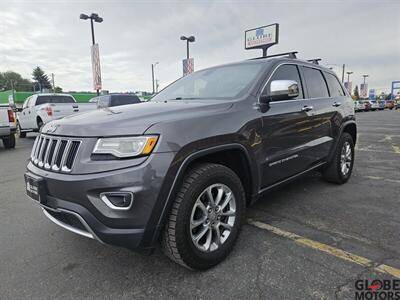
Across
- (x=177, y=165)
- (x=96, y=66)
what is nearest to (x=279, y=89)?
(x=177, y=165)

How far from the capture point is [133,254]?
270 cm

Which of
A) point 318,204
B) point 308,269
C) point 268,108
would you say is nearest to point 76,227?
point 308,269

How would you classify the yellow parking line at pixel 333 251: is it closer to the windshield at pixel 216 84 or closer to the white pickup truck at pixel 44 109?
the windshield at pixel 216 84

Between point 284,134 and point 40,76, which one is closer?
point 284,134

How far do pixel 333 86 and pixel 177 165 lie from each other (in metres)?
3.51

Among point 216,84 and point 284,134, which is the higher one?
point 216,84

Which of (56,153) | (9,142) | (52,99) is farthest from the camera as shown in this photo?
(52,99)

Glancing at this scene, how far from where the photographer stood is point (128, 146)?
2.03m

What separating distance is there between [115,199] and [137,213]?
0.17 metres

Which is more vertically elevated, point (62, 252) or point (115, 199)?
point (115, 199)

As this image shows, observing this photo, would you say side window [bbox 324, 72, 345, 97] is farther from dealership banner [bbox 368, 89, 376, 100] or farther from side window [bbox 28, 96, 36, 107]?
dealership banner [bbox 368, 89, 376, 100]

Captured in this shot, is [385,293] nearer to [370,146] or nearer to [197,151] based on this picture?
[197,151]

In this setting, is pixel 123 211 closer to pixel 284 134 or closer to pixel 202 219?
pixel 202 219

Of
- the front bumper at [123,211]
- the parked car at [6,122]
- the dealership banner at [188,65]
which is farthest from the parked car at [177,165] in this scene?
the dealership banner at [188,65]
